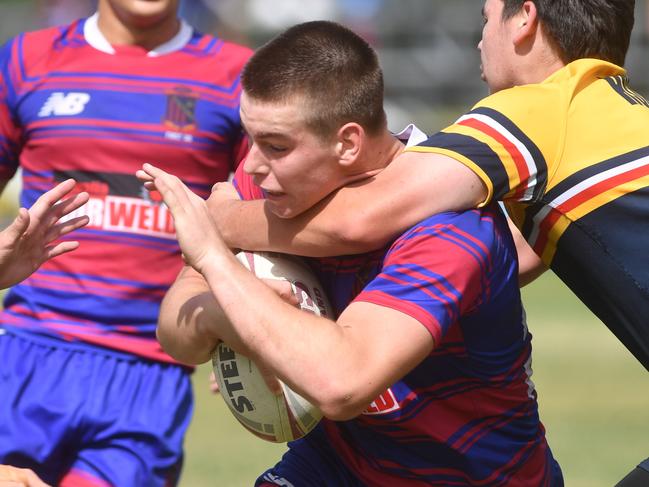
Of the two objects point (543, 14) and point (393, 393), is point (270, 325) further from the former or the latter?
point (543, 14)

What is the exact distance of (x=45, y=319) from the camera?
5.30m

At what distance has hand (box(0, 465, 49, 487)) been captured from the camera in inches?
162

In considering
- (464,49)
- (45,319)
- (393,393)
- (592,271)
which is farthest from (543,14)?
(464,49)

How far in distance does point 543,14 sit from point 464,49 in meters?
19.8

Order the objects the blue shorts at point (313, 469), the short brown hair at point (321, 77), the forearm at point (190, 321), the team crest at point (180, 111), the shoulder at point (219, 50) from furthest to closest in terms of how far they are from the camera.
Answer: the shoulder at point (219, 50) → the team crest at point (180, 111) → the blue shorts at point (313, 469) → the forearm at point (190, 321) → the short brown hair at point (321, 77)

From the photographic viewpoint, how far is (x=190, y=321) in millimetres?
3812

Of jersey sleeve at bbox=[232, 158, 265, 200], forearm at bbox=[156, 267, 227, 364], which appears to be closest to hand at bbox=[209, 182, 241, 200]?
jersey sleeve at bbox=[232, 158, 265, 200]

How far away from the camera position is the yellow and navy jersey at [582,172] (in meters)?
3.63

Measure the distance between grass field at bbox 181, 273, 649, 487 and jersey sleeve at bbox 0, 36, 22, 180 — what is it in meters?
2.86

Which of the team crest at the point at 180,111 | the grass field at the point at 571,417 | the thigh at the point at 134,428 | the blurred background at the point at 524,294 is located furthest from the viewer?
the blurred background at the point at 524,294

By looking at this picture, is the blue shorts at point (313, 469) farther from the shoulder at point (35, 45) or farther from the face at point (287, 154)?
the shoulder at point (35, 45)

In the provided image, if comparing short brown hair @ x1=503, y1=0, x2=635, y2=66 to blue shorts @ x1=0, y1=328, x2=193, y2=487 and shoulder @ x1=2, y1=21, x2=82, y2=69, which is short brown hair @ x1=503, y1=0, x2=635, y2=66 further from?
shoulder @ x1=2, y1=21, x2=82, y2=69

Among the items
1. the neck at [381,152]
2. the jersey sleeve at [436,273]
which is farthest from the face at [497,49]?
the jersey sleeve at [436,273]

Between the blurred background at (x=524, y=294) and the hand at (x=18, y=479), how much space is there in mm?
3491
